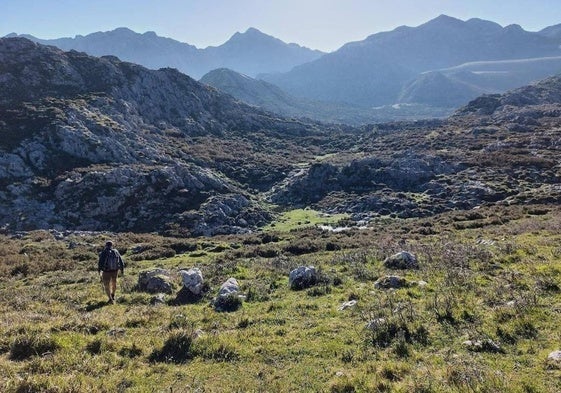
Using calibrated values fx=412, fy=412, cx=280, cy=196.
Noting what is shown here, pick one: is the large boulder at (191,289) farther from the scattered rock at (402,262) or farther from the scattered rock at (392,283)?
the scattered rock at (402,262)

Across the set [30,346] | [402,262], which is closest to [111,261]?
[30,346]

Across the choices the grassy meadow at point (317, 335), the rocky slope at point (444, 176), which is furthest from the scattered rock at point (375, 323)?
the rocky slope at point (444, 176)

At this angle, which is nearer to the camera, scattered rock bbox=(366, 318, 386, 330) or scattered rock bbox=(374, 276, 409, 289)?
scattered rock bbox=(366, 318, 386, 330)

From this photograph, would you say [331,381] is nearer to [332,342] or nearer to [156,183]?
[332,342]

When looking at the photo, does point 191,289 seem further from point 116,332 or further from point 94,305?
point 116,332

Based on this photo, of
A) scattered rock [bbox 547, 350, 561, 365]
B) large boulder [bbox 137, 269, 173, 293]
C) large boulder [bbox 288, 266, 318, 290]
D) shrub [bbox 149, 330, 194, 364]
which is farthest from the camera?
large boulder [bbox 137, 269, 173, 293]

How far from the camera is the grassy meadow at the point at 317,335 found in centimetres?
904

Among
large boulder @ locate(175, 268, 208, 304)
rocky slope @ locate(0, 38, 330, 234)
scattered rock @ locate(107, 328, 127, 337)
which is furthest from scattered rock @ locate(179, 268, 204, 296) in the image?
rocky slope @ locate(0, 38, 330, 234)

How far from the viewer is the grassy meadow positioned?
9.04 metres

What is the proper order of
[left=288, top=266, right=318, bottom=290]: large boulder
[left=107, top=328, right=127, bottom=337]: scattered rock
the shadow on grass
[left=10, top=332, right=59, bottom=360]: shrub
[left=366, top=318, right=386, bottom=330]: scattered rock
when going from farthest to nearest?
[left=288, top=266, right=318, bottom=290]: large boulder < the shadow on grass < [left=107, top=328, right=127, bottom=337]: scattered rock < [left=366, top=318, right=386, bottom=330]: scattered rock < [left=10, top=332, right=59, bottom=360]: shrub

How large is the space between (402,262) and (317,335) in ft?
32.3

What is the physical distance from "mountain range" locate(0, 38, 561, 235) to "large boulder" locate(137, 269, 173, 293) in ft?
132

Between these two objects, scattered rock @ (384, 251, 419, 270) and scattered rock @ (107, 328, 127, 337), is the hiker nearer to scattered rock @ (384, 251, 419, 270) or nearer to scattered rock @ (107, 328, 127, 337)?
scattered rock @ (107, 328, 127, 337)

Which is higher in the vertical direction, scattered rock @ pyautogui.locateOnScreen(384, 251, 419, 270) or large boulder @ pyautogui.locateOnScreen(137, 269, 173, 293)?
large boulder @ pyautogui.locateOnScreen(137, 269, 173, 293)
